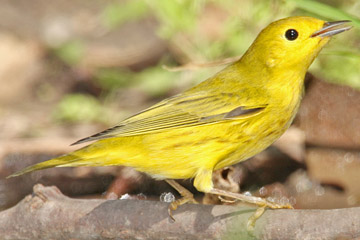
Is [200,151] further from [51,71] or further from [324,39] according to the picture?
[51,71]

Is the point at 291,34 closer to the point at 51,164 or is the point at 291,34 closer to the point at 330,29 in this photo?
the point at 330,29

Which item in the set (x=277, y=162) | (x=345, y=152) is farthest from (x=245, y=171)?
(x=345, y=152)

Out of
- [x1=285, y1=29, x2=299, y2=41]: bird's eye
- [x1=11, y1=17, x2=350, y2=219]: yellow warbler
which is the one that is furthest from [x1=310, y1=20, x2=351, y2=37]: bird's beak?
[x1=285, y1=29, x2=299, y2=41]: bird's eye

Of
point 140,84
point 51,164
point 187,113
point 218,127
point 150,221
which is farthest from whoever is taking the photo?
point 140,84

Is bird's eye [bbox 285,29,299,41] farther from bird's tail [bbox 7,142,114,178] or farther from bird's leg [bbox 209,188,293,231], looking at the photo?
bird's tail [bbox 7,142,114,178]

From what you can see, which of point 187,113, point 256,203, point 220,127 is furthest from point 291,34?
point 256,203
